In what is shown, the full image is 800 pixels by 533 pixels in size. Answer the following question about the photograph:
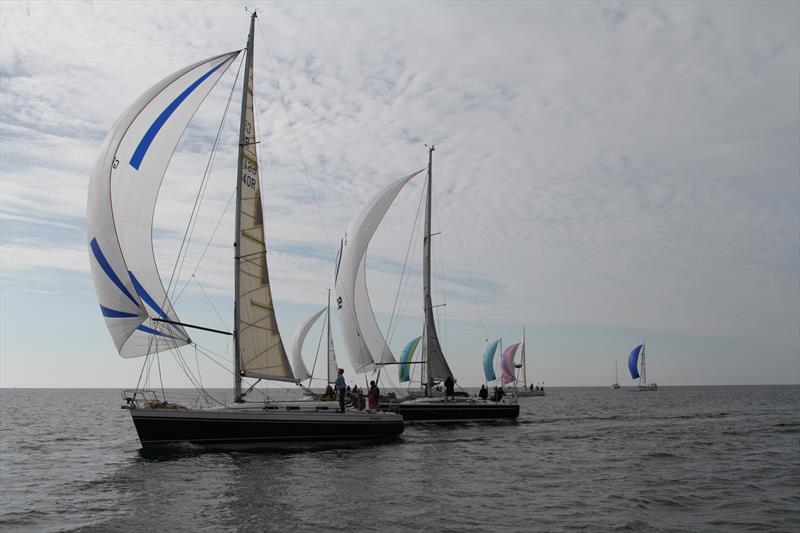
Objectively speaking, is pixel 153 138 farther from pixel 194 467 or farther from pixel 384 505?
pixel 384 505

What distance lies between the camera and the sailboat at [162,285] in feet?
62.7

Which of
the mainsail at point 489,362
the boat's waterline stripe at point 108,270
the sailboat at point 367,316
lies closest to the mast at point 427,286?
the sailboat at point 367,316

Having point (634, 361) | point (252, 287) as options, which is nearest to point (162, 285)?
point (252, 287)

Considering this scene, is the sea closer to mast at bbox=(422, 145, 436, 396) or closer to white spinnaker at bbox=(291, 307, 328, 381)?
mast at bbox=(422, 145, 436, 396)

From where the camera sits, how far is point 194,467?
60.7 ft

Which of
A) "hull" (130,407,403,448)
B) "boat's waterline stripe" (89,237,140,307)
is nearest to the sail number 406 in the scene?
"boat's waterline stripe" (89,237,140,307)

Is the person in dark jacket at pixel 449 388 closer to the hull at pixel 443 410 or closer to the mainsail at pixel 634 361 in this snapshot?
the hull at pixel 443 410

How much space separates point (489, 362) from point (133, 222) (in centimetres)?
6823

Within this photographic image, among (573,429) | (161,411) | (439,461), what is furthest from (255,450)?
(573,429)

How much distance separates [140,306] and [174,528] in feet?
27.5

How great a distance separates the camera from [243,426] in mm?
21250

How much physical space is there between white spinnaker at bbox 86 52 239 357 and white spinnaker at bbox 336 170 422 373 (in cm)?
1570

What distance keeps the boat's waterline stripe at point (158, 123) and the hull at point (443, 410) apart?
16.6 metres

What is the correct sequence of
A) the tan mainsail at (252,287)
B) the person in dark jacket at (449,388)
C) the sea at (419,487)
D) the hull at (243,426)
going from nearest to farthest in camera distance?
the sea at (419,487)
the hull at (243,426)
the tan mainsail at (252,287)
the person in dark jacket at (449,388)
